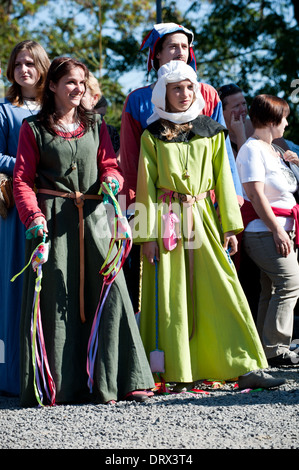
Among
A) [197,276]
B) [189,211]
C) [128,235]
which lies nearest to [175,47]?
[189,211]

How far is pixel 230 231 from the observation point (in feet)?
14.2

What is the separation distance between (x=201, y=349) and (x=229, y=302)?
324mm

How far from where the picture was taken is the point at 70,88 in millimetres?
4090

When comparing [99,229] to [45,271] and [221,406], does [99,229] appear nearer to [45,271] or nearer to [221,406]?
[45,271]

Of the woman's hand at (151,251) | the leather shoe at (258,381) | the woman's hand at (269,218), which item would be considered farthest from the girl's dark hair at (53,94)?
the leather shoe at (258,381)

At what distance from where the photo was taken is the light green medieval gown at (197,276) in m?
4.16

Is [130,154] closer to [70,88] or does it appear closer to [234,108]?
[70,88]

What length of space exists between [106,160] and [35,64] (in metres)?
0.84

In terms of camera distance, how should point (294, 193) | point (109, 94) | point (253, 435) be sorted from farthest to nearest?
point (109, 94) → point (294, 193) → point (253, 435)

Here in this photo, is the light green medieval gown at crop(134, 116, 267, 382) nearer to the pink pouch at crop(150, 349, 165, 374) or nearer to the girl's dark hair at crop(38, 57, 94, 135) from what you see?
the pink pouch at crop(150, 349, 165, 374)

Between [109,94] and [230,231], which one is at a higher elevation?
[109,94]
